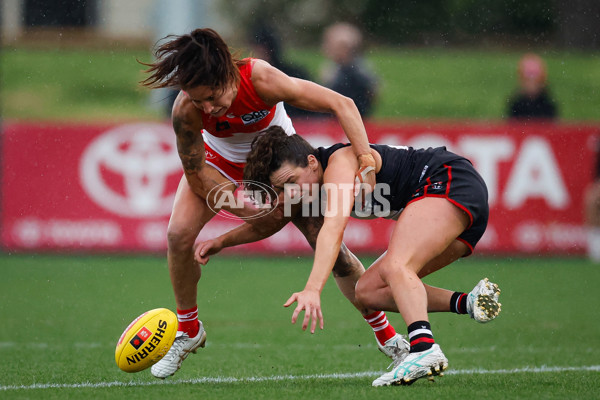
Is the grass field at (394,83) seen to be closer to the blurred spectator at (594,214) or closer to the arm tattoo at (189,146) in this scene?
the blurred spectator at (594,214)

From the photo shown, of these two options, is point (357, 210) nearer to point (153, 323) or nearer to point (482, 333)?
point (153, 323)

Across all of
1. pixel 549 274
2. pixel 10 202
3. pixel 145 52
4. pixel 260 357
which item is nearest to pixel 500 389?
pixel 260 357

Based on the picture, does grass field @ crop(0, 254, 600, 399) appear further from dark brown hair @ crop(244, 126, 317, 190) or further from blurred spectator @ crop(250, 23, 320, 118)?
blurred spectator @ crop(250, 23, 320, 118)

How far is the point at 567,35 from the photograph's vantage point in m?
19.3

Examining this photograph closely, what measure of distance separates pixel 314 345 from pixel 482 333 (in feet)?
4.89

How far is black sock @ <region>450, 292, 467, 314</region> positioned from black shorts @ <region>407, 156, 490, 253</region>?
11.4 inches

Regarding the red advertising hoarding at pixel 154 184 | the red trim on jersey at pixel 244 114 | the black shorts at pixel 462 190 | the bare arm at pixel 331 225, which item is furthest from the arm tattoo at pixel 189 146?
the red advertising hoarding at pixel 154 184

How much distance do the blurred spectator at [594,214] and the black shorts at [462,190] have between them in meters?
6.94

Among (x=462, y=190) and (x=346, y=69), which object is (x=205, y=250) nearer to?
(x=462, y=190)

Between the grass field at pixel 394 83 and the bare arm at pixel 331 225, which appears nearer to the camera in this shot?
the bare arm at pixel 331 225

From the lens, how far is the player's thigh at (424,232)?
5141mm

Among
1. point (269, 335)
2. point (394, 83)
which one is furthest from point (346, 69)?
point (394, 83)

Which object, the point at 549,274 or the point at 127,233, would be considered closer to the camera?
the point at 549,274

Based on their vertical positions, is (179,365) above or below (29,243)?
above
